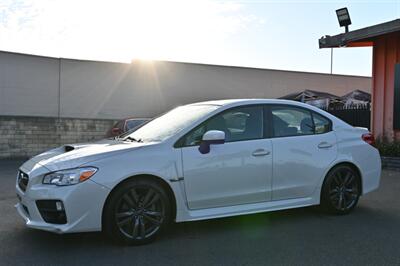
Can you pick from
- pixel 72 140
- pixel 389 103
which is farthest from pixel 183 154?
pixel 72 140

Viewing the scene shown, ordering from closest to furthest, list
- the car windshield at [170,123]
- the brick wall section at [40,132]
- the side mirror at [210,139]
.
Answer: the side mirror at [210,139] → the car windshield at [170,123] → the brick wall section at [40,132]

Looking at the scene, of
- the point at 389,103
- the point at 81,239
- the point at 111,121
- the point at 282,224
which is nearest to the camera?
the point at 81,239

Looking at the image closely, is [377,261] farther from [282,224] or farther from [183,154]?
[183,154]

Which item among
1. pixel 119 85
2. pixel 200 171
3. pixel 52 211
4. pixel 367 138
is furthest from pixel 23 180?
pixel 119 85

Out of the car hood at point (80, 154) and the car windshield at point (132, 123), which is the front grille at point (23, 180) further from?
the car windshield at point (132, 123)

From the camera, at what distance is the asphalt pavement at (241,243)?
4.27 metres

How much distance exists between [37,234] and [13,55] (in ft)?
37.6

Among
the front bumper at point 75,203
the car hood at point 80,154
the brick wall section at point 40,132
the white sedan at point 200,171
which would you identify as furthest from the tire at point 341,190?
the brick wall section at point 40,132

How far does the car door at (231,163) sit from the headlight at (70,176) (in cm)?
102

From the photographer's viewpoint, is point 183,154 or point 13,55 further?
point 13,55

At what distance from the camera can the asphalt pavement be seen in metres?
4.27

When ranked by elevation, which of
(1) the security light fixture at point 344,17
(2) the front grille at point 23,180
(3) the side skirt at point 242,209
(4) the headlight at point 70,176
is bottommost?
(3) the side skirt at point 242,209

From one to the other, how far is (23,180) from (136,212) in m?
1.29

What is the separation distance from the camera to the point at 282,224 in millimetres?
5570
